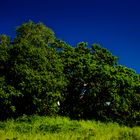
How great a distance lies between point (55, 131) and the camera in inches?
923

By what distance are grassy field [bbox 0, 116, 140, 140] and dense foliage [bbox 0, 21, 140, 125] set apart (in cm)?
206

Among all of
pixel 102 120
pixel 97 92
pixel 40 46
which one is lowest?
pixel 102 120

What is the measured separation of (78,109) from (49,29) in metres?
12.5

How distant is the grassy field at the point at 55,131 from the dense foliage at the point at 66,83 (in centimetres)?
206

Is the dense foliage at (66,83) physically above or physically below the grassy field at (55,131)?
above

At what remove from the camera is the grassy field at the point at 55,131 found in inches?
750

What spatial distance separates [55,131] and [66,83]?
1040 centimetres

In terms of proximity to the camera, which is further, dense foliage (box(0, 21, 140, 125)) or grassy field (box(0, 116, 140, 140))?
dense foliage (box(0, 21, 140, 125))

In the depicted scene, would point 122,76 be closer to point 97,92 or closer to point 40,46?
point 97,92

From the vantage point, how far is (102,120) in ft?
112

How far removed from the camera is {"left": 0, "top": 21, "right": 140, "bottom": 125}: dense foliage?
29.7 metres

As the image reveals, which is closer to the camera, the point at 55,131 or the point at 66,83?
the point at 55,131

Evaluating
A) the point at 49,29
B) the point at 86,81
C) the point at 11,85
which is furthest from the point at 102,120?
the point at 49,29

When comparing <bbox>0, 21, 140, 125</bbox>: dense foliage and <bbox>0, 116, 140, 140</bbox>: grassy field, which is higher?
<bbox>0, 21, 140, 125</bbox>: dense foliage
